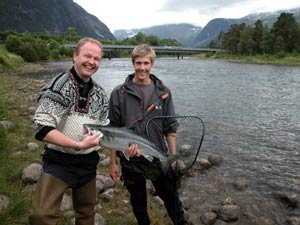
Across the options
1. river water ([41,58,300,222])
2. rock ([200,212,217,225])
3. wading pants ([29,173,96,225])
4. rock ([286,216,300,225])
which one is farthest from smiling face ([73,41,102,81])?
river water ([41,58,300,222])

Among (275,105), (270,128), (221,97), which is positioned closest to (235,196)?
(270,128)

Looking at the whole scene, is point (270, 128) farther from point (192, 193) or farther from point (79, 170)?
point (79, 170)

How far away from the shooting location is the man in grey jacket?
543 cm

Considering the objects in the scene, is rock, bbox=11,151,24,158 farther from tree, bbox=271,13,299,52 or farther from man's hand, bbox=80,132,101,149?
tree, bbox=271,13,299,52

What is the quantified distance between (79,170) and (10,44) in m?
87.5

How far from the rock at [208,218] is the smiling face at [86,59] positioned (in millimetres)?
5092

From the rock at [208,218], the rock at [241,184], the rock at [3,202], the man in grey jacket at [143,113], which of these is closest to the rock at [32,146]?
the rock at [3,202]

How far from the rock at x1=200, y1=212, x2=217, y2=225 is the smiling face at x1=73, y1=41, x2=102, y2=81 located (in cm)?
509

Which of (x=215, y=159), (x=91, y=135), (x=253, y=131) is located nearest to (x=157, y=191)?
(x=91, y=135)

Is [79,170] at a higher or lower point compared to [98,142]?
lower

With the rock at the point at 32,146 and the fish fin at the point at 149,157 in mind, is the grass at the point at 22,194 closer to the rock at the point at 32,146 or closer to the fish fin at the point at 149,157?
the rock at the point at 32,146

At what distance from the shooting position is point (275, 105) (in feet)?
78.2

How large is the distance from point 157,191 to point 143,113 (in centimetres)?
161

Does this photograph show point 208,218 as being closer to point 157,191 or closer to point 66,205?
point 157,191
